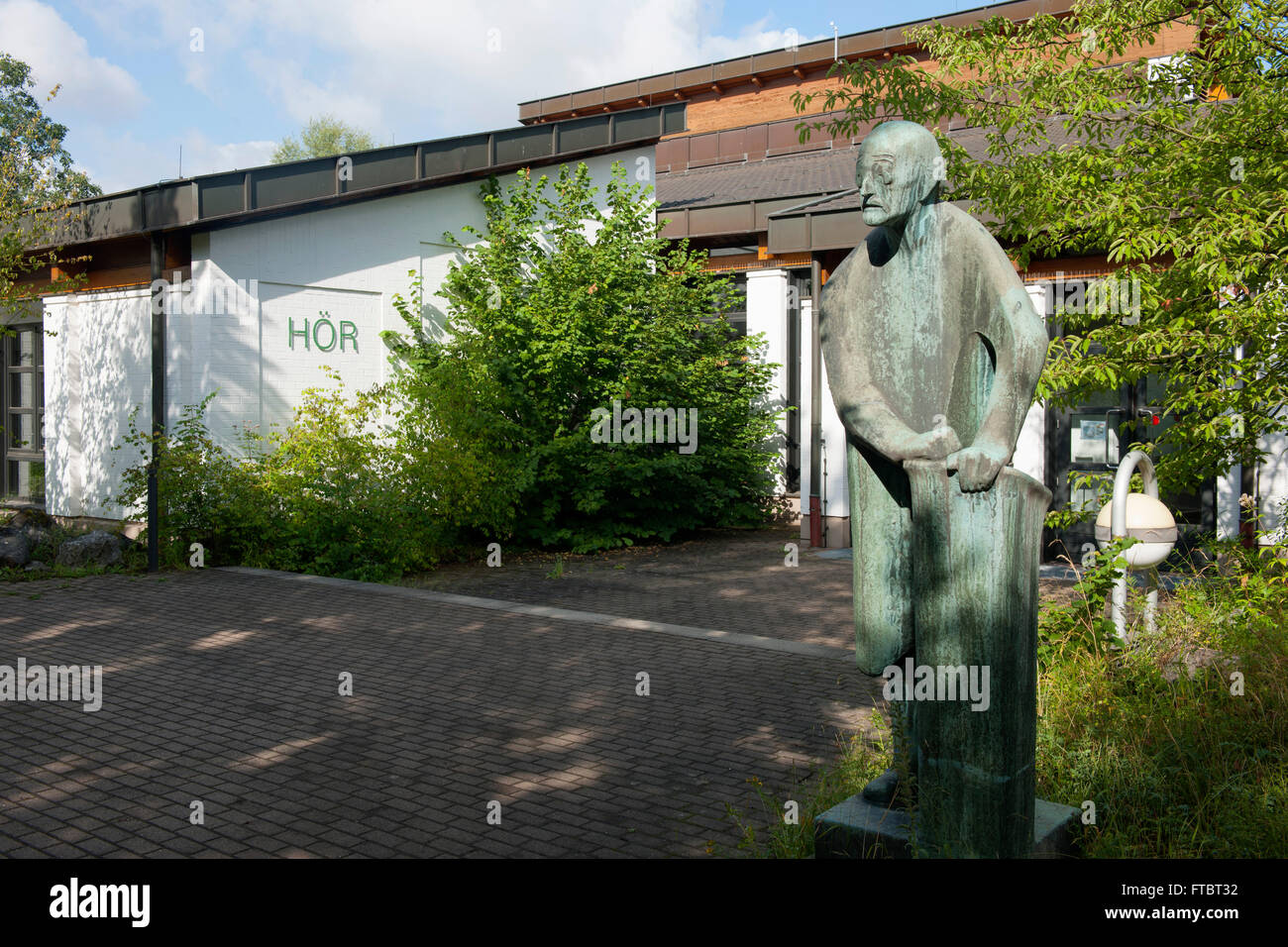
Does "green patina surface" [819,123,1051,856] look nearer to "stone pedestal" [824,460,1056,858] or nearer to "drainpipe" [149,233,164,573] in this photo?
"stone pedestal" [824,460,1056,858]

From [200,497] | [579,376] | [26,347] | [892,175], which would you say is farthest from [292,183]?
[892,175]

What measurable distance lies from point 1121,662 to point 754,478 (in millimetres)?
11410

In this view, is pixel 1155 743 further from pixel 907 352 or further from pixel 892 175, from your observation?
pixel 892 175

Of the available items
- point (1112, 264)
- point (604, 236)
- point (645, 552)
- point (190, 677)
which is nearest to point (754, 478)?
point (645, 552)

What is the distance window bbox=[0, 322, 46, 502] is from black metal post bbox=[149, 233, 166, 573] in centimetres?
423

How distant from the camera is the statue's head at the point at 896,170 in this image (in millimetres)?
3717

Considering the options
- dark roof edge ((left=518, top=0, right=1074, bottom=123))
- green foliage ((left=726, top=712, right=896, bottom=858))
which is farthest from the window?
dark roof edge ((left=518, top=0, right=1074, bottom=123))

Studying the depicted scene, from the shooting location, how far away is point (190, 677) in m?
7.75

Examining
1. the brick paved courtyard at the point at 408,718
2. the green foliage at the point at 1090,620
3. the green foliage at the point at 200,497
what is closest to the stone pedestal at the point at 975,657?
the brick paved courtyard at the point at 408,718

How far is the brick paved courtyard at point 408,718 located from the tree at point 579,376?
119 inches

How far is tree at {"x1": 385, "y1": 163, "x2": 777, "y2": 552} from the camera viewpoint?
14047 mm

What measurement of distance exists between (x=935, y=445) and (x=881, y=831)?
1402mm

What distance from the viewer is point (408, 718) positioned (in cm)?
682

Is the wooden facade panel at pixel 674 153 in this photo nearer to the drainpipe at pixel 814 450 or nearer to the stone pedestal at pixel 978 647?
the drainpipe at pixel 814 450
